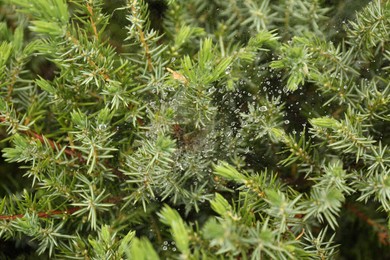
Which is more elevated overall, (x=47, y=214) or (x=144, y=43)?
(x=144, y=43)

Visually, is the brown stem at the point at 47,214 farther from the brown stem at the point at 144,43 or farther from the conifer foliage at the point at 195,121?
the brown stem at the point at 144,43

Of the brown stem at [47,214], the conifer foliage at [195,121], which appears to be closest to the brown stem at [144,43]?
the conifer foliage at [195,121]

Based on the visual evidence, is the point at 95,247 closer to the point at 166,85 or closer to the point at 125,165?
the point at 125,165

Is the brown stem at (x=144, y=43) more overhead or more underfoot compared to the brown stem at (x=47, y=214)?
more overhead

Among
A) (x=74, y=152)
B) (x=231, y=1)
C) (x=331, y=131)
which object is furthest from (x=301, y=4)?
(x=74, y=152)

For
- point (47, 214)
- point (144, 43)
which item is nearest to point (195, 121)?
point (144, 43)

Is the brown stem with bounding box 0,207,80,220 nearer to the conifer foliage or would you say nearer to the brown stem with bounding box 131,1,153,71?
the conifer foliage

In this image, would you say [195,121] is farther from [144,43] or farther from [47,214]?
[47,214]

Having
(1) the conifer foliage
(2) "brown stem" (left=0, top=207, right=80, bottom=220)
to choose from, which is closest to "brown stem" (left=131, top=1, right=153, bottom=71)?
(1) the conifer foliage
